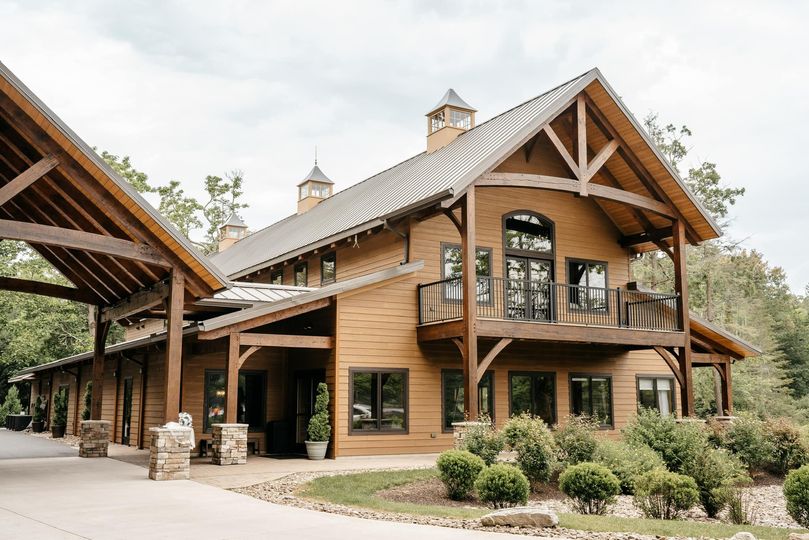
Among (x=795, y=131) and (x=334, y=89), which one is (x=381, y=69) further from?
(x=795, y=131)

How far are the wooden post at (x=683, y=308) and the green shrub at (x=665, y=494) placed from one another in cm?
940

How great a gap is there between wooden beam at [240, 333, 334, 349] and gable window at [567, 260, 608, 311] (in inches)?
285

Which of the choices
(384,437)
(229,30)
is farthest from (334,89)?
(384,437)

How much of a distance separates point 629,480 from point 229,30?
52.1 feet

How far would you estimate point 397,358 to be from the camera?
59.0 feet

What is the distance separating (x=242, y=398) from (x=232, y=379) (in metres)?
3.82

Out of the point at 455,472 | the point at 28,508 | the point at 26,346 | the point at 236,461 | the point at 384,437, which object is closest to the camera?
the point at 28,508

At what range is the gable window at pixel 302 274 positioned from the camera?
2219 centimetres

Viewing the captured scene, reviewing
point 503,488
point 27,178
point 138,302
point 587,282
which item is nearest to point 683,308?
point 587,282

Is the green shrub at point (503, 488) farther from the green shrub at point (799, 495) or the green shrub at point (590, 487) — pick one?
→ the green shrub at point (799, 495)

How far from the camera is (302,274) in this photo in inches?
885

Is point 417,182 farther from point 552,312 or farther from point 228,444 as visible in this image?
point 228,444

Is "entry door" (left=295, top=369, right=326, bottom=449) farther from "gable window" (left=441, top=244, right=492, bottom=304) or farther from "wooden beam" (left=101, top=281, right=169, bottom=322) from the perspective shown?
"wooden beam" (left=101, top=281, right=169, bottom=322)

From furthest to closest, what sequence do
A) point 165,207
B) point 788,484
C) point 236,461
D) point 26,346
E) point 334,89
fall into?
1. point 165,207
2. point 334,89
3. point 26,346
4. point 236,461
5. point 788,484
